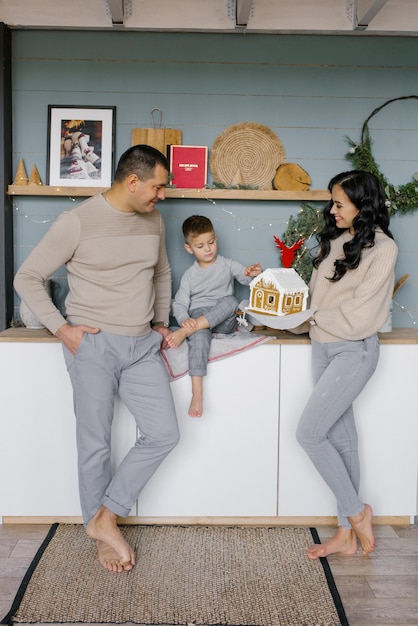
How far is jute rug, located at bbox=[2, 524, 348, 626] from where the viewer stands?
2.04 metres

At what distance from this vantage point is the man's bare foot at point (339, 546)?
7.95ft

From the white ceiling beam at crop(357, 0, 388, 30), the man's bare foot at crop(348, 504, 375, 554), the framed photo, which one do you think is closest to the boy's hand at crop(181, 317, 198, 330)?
the framed photo

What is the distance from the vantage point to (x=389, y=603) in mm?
2117

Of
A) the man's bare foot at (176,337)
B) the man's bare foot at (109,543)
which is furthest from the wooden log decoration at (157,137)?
the man's bare foot at (109,543)

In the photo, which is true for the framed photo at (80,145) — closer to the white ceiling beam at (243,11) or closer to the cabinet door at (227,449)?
the white ceiling beam at (243,11)

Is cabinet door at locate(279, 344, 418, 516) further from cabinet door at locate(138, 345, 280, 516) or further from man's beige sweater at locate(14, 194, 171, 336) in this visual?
man's beige sweater at locate(14, 194, 171, 336)

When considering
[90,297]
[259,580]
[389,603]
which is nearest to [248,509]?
[259,580]

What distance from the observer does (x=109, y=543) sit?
7.72 feet

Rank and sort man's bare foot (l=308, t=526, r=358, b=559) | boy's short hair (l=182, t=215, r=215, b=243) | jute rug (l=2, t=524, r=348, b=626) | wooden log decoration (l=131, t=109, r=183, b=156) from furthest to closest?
wooden log decoration (l=131, t=109, r=183, b=156) < boy's short hair (l=182, t=215, r=215, b=243) < man's bare foot (l=308, t=526, r=358, b=559) < jute rug (l=2, t=524, r=348, b=626)

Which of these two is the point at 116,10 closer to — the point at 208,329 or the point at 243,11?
the point at 243,11

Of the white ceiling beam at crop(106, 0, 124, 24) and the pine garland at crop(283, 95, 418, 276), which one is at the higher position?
the white ceiling beam at crop(106, 0, 124, 24)

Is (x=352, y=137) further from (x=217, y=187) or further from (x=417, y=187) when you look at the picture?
(x=217, y=187)

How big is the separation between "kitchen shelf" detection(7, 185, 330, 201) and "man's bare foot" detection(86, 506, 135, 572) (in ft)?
4.74

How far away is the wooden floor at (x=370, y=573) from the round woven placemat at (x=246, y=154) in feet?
5.54
